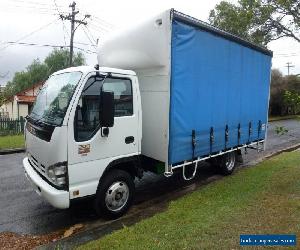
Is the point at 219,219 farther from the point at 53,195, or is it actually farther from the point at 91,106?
the point at 91,106

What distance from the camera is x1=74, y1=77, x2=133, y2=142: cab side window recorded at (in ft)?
17.0

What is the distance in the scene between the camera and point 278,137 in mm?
18453

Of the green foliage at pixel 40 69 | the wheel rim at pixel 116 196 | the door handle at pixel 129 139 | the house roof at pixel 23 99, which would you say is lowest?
the wheel rim at pixel 116 196

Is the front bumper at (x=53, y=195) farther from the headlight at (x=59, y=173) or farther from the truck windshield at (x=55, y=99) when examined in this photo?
the truck windshield at (x=55, y=99)

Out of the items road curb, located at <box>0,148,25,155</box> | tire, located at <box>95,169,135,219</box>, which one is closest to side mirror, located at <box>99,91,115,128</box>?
tire, located at <box>95,169,135,219</box>

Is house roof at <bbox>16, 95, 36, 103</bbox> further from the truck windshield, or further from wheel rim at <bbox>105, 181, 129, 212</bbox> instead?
wheel rim at <bbox>105, 181, 129, 212</bbox>

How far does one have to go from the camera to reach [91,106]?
Answer: 17.5 ft

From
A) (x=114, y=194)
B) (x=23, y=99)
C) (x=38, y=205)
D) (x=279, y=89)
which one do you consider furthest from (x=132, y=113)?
(x=279, y=89)

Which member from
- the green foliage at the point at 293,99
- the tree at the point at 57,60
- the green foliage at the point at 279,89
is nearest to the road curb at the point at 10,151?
the green foliage at the point at 293,99

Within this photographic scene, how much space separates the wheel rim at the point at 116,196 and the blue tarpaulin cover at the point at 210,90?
3.27ft

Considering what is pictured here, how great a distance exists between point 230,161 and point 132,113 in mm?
4108

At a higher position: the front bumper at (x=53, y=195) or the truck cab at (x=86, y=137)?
the truck cab at (x=86, y=137)

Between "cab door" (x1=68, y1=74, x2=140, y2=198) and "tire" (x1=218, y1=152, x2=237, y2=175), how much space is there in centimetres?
342

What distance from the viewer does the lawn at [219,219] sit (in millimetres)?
4531
